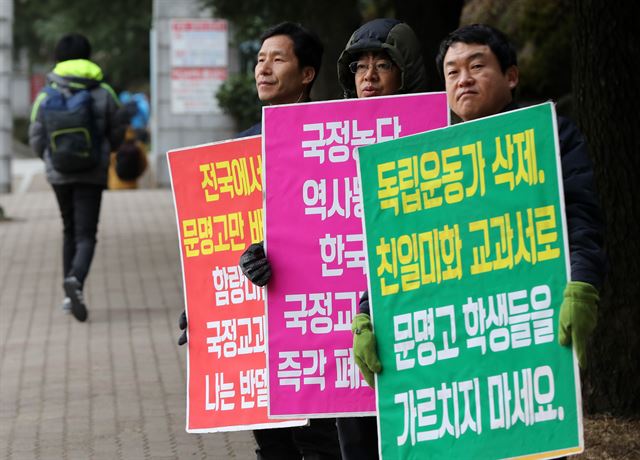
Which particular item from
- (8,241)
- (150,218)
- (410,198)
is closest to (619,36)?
(410,198)

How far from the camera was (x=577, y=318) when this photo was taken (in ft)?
12.1

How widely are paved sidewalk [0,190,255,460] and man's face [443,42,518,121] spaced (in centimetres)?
313

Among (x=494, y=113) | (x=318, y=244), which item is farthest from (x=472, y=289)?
(x=318, y=244)

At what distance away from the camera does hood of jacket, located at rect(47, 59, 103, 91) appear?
10.5 metres

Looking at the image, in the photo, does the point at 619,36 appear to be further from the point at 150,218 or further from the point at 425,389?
the point at 150,218

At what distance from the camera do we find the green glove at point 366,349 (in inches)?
166

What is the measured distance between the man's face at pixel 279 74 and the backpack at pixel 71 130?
203 inches

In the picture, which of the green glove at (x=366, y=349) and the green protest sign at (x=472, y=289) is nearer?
the green protest sign at (x=472, y=289)

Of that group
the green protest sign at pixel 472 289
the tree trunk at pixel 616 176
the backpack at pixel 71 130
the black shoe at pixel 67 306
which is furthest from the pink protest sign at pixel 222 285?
the black shoe at pixel 67 306

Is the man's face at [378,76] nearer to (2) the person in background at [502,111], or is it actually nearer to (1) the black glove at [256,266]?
(2) the person in background at [502,111]

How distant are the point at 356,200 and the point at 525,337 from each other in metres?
1.11

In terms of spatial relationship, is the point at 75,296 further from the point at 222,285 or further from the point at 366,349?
the point at 366,349

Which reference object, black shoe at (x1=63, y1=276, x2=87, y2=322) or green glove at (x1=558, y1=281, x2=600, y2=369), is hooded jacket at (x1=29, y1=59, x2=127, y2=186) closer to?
black shoe at (x1=63, y1=276, x2=87, y2=322)

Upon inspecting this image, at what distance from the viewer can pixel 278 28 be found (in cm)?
539
